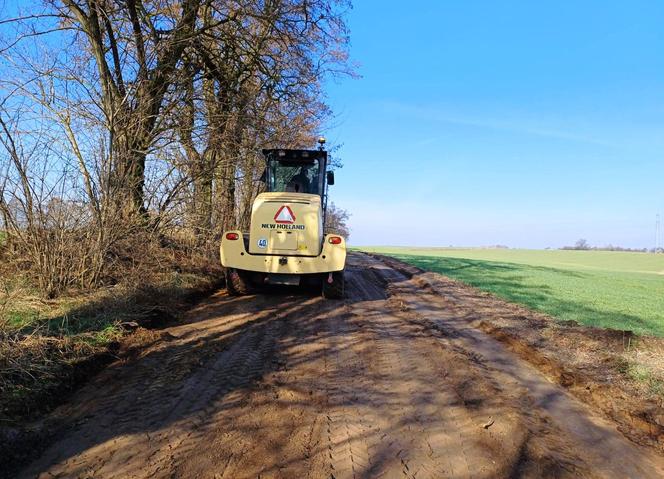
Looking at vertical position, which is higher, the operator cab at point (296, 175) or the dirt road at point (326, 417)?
the operator cab at point (296, 175)

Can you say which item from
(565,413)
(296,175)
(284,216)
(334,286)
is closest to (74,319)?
(284,216)

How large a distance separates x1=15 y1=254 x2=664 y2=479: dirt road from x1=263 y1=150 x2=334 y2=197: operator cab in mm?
5405

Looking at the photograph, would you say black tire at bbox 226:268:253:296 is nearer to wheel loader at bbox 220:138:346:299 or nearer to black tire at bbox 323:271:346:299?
wheel loader at bbox 220:138:346:299

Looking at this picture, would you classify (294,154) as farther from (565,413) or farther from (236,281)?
(565,413)

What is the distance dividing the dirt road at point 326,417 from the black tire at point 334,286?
3361mm

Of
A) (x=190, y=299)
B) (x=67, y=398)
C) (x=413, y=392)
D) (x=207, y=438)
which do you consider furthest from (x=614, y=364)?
(x=190, y=299)

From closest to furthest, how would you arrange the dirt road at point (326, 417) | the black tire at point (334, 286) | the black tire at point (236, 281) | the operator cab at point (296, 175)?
the dirt road at point (326, 417), the black tire at point (236, 281), the black tire at point (334, 286), the operator cab at point (296, 175)

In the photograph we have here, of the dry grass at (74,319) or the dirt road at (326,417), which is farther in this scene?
the dry grass at (74,319)

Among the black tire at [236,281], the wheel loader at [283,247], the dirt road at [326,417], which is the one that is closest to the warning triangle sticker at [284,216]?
the wheel loader at [283,247]

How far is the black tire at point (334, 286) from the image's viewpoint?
969 cm

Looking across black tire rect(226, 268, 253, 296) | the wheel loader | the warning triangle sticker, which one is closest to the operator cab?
the wheel loader

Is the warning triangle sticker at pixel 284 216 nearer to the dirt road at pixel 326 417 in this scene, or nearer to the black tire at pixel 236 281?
the black tire at pixel 236 281

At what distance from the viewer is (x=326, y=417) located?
3.74 metres

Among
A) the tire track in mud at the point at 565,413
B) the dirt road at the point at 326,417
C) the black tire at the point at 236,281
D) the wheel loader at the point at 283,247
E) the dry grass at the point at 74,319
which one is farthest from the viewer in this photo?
the black tire at the point at 236,281
